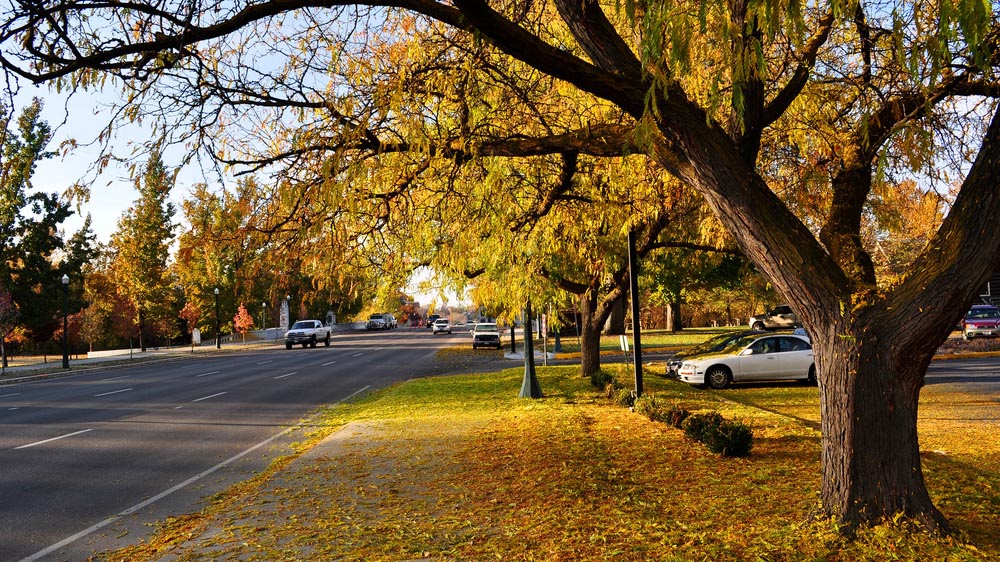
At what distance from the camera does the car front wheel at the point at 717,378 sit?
64.3 ft

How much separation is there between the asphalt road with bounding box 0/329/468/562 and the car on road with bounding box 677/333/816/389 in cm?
932

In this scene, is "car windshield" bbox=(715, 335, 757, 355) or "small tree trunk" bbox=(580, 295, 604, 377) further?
"car windshield" bbox=(715, 335, 757, 355)

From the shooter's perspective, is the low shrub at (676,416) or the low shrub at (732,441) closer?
the low shrub at (732,441)

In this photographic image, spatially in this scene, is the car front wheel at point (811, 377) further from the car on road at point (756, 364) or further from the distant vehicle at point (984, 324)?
the distant vehicle at point (984, 324)

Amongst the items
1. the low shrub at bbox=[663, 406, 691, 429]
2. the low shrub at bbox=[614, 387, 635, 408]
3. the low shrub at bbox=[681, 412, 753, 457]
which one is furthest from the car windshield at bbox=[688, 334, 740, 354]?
the low shrub at bbox=[681, 412, 753, 457]

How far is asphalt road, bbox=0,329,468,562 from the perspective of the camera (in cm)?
730

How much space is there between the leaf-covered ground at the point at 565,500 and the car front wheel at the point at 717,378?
7.47m

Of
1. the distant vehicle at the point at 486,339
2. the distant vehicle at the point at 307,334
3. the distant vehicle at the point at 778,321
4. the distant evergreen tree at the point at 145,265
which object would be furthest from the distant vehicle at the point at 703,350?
the distant evergreen tree at the point at 145,265

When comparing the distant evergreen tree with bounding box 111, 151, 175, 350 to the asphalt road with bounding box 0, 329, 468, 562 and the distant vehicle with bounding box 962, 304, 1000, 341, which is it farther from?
the distant vehicle with bounding box 962, 304, 1000, 341

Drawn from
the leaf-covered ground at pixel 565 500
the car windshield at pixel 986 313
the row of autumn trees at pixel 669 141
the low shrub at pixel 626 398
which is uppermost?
the row of autumn trees at pixel 669 141

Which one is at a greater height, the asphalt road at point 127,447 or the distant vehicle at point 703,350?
the distant vehicle at point 703,350

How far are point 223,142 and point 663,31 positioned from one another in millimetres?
5548

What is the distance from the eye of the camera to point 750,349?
19984mm

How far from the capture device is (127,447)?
38.8 feet
